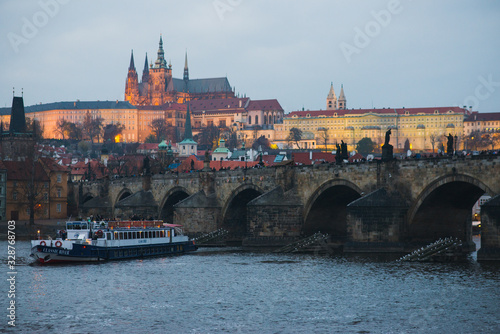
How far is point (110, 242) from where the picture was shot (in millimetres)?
63938

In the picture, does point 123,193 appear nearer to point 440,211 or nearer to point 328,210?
point 328,210

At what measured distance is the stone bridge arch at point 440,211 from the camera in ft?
184

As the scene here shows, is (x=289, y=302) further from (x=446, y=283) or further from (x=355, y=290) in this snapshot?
(x=446, y=283)

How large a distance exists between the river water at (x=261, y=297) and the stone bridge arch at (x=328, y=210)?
6520 mm

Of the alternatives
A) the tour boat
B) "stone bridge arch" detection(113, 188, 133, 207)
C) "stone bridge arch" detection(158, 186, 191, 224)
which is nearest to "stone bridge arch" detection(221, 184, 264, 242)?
the tour boat

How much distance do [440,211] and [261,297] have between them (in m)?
17.3

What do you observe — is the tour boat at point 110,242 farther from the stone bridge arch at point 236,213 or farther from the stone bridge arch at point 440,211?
the stone bridge arch at point 440,211

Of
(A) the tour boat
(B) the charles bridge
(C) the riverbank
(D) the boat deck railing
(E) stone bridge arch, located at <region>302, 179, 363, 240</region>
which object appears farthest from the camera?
(C) the riverbank

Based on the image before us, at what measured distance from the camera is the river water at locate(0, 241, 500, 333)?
126 feet

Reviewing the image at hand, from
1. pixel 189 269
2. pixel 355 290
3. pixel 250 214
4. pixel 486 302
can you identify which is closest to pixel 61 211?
pixel 250 214

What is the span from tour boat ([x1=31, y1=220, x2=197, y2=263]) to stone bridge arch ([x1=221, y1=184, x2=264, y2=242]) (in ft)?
22.6

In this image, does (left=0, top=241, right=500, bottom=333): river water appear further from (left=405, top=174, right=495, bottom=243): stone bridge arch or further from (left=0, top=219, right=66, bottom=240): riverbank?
(left=0, top=219, right=66, bottom=240): riverbank

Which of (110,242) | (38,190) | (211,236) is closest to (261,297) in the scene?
(110,242)

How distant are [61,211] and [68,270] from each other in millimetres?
48507
